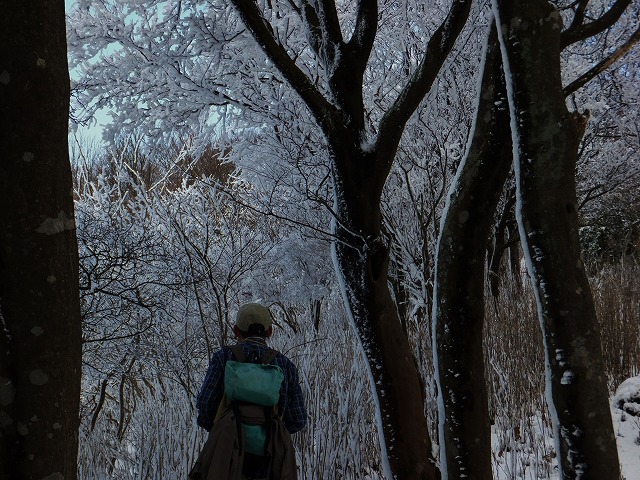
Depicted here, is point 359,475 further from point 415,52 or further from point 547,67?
point 415,52

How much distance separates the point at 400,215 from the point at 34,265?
5226mm

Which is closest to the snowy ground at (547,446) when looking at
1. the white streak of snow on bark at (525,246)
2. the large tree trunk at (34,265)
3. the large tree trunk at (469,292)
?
the large tree trunk at (469,292)

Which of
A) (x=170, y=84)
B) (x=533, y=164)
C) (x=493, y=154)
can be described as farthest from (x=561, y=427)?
(x=170, y=84)

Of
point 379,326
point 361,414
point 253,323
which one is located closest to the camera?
point 253,323

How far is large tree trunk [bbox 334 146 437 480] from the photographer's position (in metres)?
3.52

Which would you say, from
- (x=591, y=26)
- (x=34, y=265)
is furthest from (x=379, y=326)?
(x=34, y=265)

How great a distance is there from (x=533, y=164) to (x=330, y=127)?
1757 millimetres

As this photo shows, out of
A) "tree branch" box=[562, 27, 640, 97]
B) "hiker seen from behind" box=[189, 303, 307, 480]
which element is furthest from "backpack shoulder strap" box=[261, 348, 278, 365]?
"tree branch" box=[562, 27, 640, 97]

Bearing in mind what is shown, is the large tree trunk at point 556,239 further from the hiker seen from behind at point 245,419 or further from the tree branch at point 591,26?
the hiker seen from behind at point 245,419

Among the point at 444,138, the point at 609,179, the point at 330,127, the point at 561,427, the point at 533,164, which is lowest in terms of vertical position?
the point at 561,427

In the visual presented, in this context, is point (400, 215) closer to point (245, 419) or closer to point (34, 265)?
point (245, 419)

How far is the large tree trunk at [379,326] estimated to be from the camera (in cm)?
352

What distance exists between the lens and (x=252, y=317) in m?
2.96

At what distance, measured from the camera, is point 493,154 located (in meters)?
2.82
